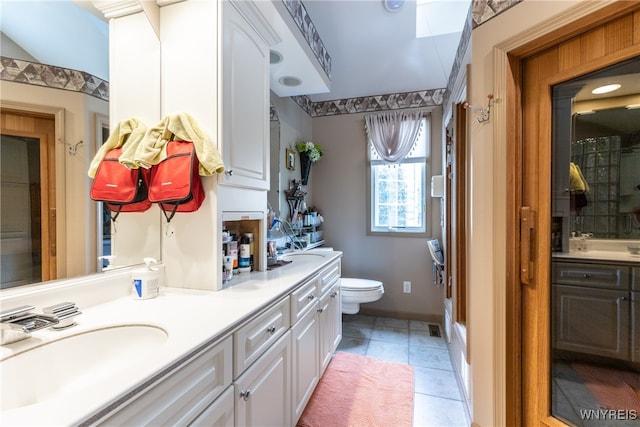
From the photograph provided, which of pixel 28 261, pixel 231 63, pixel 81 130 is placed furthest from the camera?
pixel 231 63

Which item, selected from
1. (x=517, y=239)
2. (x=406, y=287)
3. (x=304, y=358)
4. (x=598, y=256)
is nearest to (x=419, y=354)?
(x=406, y=287)

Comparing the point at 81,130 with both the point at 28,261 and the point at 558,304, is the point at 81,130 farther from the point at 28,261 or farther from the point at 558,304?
the point at 558,304

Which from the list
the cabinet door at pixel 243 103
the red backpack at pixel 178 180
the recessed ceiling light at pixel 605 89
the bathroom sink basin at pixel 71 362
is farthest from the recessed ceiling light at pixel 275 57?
the bathroom sink basin at pixel 71 362

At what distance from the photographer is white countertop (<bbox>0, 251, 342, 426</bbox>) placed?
532 millimetres

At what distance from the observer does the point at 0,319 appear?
793 millimetres

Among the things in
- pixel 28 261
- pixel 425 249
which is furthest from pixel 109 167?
pixel 425 249

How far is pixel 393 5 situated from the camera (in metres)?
1.91

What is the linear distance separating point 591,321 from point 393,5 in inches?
83.3

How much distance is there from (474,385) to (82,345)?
1765 millimetres

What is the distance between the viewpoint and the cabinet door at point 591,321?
1.10 meters

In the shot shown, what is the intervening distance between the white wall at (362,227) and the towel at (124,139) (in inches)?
91.0

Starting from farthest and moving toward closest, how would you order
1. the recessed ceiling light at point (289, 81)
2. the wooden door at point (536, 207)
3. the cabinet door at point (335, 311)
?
the recessed ceiling light at point (289, 81) < the cabinet door at point (335, 311) < the wooden door at point (536, 207)

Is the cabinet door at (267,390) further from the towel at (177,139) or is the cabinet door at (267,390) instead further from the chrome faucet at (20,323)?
the towel at (177,139)

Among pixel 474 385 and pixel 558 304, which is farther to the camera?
pixel 474 385
